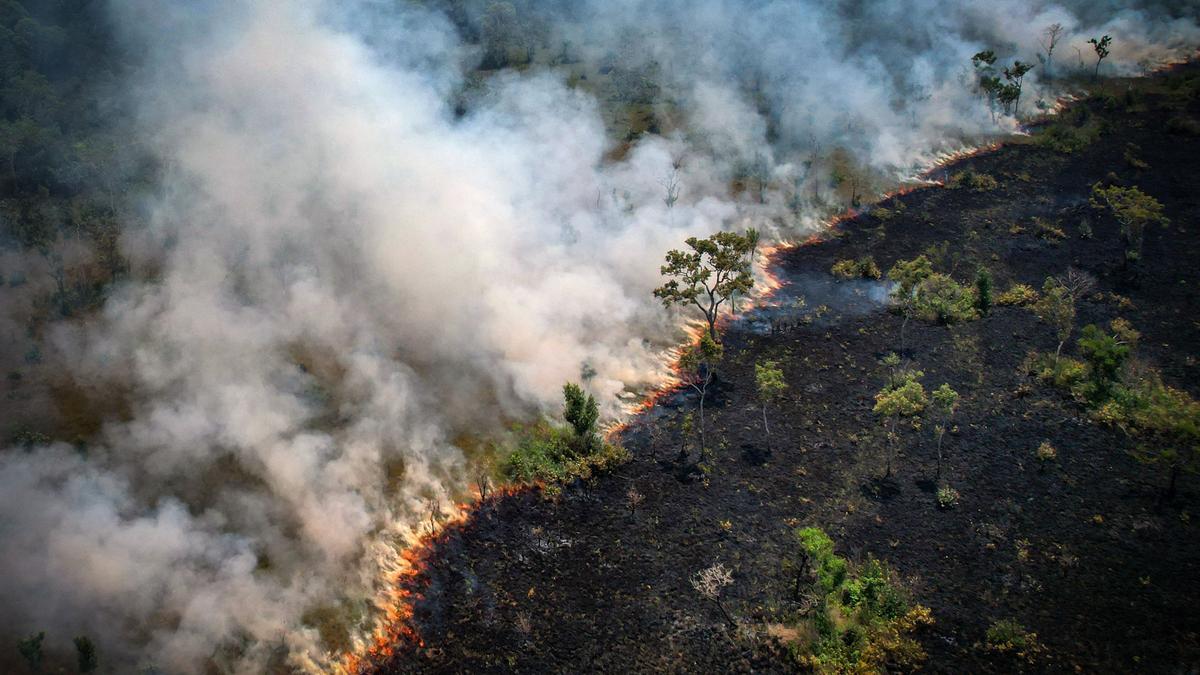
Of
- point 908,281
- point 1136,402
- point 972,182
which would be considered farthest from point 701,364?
point 972,182

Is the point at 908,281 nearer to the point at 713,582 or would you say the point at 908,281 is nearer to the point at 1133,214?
the point at 1133,214

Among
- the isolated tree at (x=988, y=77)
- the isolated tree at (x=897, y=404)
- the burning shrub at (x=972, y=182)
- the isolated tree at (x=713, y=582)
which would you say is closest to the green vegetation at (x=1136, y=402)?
the isolated tree at (x=897, y=404)

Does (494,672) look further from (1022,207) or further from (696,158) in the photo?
(1022,207)

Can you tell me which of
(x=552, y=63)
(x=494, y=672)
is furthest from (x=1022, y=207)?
(x=494, y=672)

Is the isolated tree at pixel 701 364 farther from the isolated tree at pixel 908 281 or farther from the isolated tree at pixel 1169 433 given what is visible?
the isolated tree at pixel 1169 433

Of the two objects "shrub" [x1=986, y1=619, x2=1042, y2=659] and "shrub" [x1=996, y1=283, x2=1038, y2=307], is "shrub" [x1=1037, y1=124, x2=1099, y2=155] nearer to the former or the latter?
"shrub" [x1=996, y1=283, x2=1038, y2=307]

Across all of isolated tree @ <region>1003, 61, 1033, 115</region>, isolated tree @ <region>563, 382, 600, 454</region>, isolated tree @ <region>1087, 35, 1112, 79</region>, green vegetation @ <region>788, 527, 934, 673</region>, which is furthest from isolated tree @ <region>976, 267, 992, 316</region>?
isolated tree @ <region>1087, 35, 1112, 79</region>
